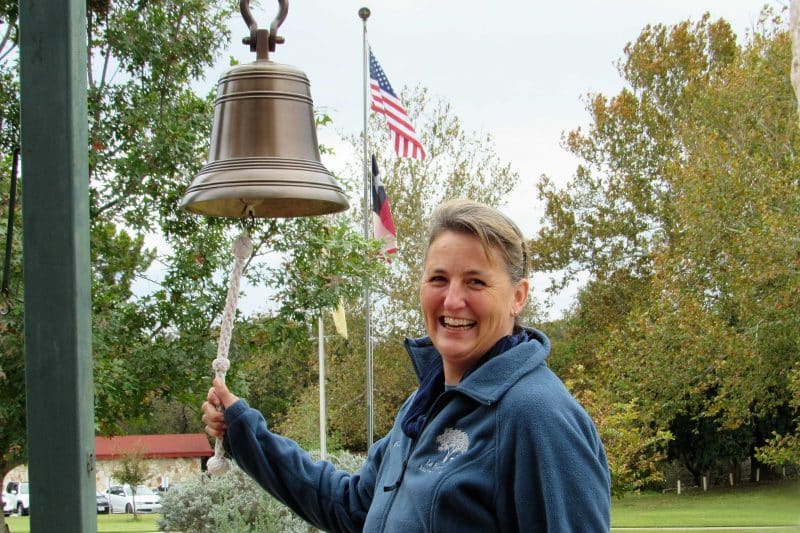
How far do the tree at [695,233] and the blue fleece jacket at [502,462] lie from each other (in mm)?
18212

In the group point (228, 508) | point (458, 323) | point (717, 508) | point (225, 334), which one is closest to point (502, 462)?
point (458, 323)

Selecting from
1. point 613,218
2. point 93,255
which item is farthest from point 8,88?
point 613,218

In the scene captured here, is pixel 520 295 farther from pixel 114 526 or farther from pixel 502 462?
pixel 114 526

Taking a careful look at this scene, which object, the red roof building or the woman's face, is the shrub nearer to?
the woman's face

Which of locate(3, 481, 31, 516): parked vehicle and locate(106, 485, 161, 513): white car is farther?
locate(106, 485, 161, 513): white car

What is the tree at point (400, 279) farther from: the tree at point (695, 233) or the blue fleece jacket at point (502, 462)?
the blue fleece jacket at point (502, 462)

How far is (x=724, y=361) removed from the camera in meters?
23.0

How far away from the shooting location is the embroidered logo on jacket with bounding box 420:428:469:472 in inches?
89.9

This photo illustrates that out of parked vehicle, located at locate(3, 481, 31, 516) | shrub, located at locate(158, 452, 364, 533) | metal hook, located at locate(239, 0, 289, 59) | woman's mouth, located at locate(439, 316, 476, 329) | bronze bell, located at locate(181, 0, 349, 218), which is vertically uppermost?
metal hook, located at locate(239, 0, 289, 59)

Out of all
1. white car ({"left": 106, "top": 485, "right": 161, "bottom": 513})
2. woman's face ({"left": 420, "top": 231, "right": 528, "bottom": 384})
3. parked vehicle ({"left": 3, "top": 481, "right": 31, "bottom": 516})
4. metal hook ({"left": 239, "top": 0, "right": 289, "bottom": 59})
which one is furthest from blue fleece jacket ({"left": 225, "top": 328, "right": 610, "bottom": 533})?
white car ({"left": 106, "top": 485, "right": 161, "bottom": 513})

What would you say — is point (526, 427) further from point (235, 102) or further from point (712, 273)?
point (712, 273)

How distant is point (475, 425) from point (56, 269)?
3.88 ft

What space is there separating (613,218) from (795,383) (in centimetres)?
1431

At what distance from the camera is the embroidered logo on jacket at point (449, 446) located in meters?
2.28
